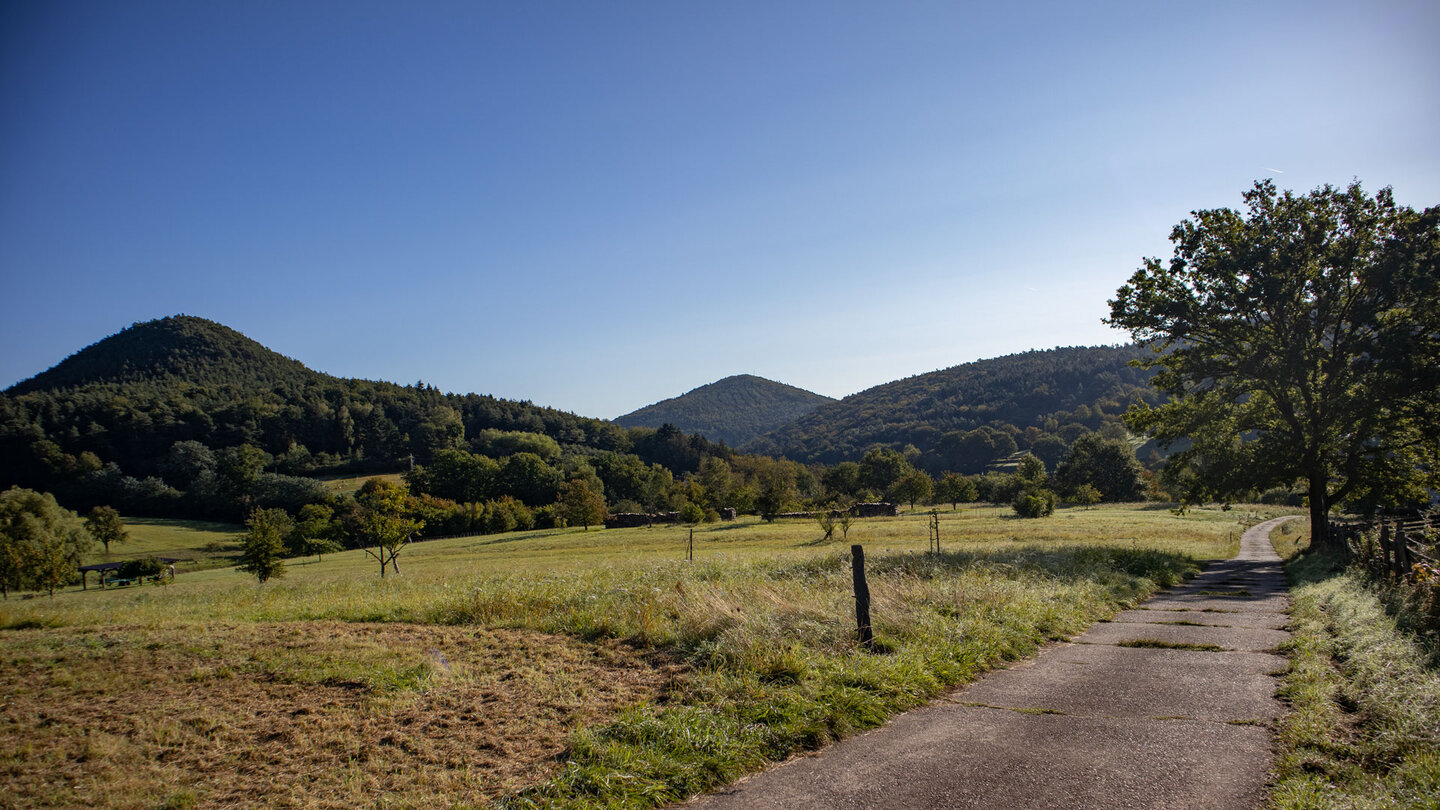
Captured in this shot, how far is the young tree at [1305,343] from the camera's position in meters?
22.9

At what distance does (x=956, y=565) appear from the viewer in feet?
56.0

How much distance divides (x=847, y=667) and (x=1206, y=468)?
2701cm

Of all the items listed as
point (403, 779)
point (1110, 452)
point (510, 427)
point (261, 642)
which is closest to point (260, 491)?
point (510, 427)

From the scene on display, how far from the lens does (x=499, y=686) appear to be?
27.3 feet

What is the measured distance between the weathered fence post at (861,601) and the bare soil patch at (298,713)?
2618mm

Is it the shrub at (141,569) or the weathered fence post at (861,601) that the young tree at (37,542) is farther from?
the weathered fence post at (861,601)

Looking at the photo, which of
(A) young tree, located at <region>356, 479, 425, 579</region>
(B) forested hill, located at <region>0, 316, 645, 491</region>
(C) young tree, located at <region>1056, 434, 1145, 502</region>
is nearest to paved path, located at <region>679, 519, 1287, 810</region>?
(A) young tree, located at <region>356, 479, 425, 579</region>

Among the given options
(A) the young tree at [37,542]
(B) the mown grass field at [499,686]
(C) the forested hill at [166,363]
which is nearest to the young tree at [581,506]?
(A) the young tree at [37,542]

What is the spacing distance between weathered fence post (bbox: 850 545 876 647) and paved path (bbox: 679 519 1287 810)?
161 cm

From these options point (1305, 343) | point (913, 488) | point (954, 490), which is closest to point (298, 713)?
point (1305, 343)

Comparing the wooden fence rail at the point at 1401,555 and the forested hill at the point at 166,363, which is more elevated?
the forested hill at the point at 166,363

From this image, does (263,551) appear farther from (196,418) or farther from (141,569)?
(196,418)

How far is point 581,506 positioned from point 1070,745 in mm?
78386

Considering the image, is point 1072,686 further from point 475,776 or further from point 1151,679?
point 475,776
